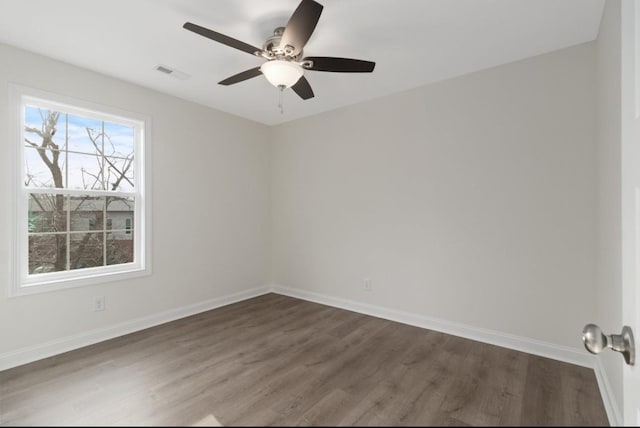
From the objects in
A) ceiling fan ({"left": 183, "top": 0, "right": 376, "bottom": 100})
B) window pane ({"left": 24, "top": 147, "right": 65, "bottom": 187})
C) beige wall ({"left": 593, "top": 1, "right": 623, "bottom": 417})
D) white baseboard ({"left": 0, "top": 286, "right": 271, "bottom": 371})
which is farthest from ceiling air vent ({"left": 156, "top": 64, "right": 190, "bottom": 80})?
beige wall ({"left": 593, "top": 1, "right": 623, "bottom": 417})

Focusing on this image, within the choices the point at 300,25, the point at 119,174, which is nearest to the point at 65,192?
the point at 119,174

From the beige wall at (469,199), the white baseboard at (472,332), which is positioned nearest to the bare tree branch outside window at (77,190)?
the beige wall at (469,199)

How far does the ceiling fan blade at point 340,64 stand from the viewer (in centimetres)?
207

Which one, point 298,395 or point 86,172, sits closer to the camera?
point 298,395

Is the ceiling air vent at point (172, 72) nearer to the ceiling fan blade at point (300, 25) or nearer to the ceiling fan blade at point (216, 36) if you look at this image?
the ceiling fan blade at point (216, 36)

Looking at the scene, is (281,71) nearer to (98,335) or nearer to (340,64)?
(340,64)

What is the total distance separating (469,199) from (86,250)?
3628 mm

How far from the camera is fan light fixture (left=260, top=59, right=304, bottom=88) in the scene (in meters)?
2.06

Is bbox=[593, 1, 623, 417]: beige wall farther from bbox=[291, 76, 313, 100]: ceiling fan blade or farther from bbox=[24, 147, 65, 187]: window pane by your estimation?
bbox=[24, 147, 65, 187]: window pane

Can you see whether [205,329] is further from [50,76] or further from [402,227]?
[50,76]

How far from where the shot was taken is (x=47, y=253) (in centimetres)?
263

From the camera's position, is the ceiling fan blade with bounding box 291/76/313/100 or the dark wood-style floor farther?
the ceiling fan blade with bounding box 291/76/313/100

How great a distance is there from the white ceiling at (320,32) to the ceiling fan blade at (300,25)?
0.88 feet

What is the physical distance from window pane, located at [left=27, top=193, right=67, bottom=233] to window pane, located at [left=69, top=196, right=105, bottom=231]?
0.07 meters
